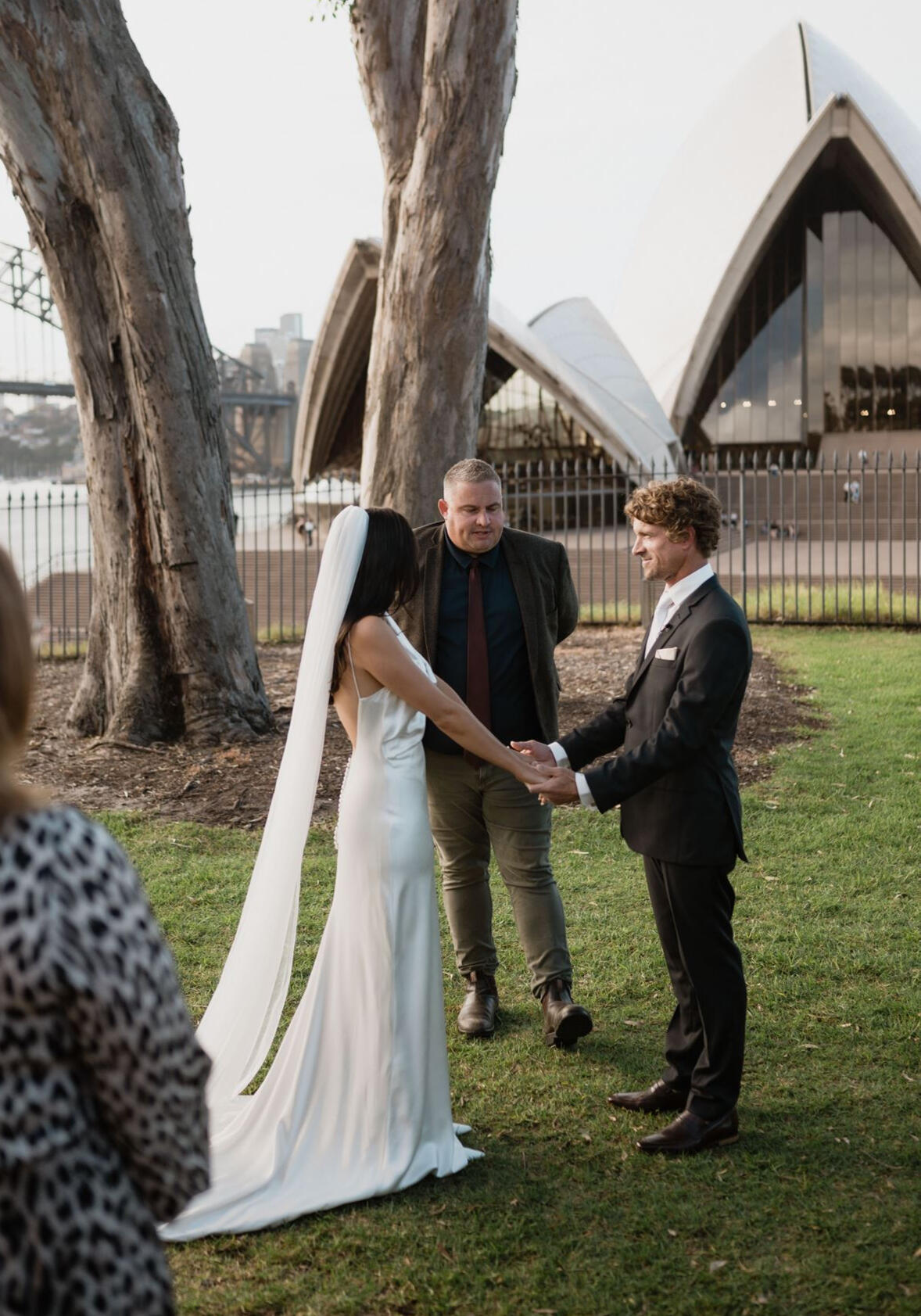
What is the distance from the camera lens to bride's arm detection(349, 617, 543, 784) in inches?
136

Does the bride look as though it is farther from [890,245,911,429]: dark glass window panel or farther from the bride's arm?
[890,245,911,429]: dark glass window panel

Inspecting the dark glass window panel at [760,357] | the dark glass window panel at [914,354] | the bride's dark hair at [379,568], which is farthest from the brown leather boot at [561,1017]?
the dark glass window panel at [914,354]

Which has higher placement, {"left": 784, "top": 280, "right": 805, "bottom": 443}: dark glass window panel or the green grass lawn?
{"left": 784, "top": 280, "right": 805, "bottom": 443}: dark glass window panel

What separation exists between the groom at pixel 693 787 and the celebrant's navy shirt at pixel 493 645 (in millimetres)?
859

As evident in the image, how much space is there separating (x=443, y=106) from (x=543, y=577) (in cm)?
530

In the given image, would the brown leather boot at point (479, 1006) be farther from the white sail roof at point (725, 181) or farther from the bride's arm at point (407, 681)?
the white sail roof at point (725, 181)

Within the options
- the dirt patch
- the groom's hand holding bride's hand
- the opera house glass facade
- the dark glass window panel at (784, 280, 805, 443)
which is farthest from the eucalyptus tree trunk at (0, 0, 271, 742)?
the dark glass window panel at (784, 280, 805, 443)

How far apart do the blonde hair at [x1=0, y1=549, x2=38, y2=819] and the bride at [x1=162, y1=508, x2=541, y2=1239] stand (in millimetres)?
1902

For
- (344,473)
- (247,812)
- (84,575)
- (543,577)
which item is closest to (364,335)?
(344,473)

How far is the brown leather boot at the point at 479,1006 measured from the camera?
4.29 meters

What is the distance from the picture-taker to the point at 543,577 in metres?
4.44

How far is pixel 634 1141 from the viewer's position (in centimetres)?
353

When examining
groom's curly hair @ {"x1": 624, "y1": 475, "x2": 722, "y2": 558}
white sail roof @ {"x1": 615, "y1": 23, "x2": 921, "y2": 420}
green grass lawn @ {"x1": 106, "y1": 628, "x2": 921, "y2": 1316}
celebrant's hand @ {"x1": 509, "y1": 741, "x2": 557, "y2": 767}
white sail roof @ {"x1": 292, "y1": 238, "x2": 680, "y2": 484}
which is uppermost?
white sail roof @ {"x1": 615, "y1": 23, "x2": 921, "y2": 420}

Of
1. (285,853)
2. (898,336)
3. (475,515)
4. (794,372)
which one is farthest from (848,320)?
(285,853)
